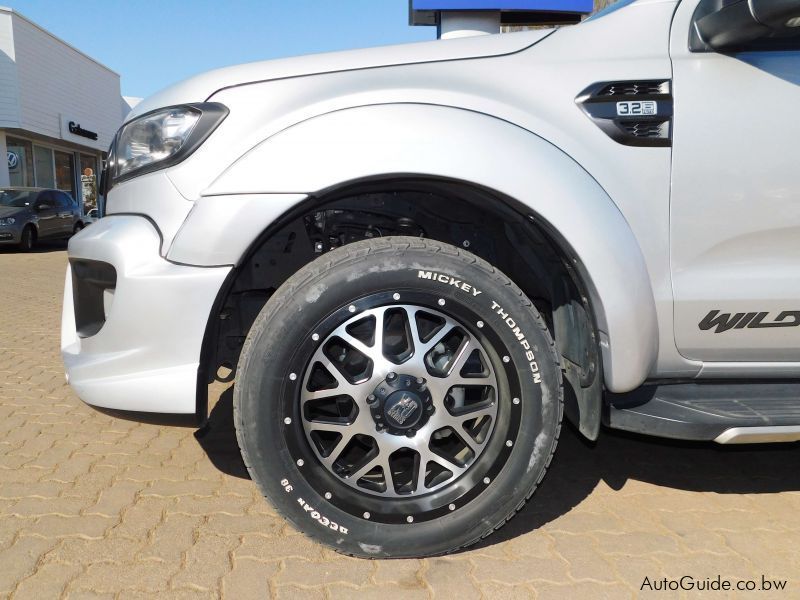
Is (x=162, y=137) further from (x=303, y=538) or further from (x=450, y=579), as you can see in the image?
(x=450, y=579)

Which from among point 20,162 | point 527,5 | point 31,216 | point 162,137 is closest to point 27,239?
point 31,216

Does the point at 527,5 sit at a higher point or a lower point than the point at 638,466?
higher

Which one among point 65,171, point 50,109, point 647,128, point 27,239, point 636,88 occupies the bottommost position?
point 27,239

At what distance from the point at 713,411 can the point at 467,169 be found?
110 centimetres

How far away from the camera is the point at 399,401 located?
201 cm

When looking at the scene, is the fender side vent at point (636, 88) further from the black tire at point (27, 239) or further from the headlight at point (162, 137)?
the black tire at point (27, 239)

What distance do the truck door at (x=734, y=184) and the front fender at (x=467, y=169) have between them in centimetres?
20

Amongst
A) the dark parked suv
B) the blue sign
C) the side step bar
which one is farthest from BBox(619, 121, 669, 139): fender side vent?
the dark parked suv

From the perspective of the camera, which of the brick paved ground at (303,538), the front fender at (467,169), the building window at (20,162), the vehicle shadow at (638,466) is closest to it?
the front fender at (467,169)

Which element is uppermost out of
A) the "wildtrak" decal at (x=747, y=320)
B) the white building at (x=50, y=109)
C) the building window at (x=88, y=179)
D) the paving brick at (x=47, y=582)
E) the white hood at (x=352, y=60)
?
the white building at (x=50, y=109)

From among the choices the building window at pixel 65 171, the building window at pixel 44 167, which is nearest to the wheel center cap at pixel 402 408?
the building window at pixel 44 167

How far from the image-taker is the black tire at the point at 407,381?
1.97 meters

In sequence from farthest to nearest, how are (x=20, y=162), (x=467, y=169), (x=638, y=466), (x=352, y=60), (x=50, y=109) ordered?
(x=50, y=109) → (x=20, y=162) → (x=638, y=466) → (x=352, y=60) → (x=467, y=169)

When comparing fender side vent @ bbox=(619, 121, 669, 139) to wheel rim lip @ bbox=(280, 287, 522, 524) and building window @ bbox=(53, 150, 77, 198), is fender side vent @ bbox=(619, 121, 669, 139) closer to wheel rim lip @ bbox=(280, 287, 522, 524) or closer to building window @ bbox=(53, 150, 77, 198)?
wheel rim lip @ bbox=(280, 287, 522, 524)
